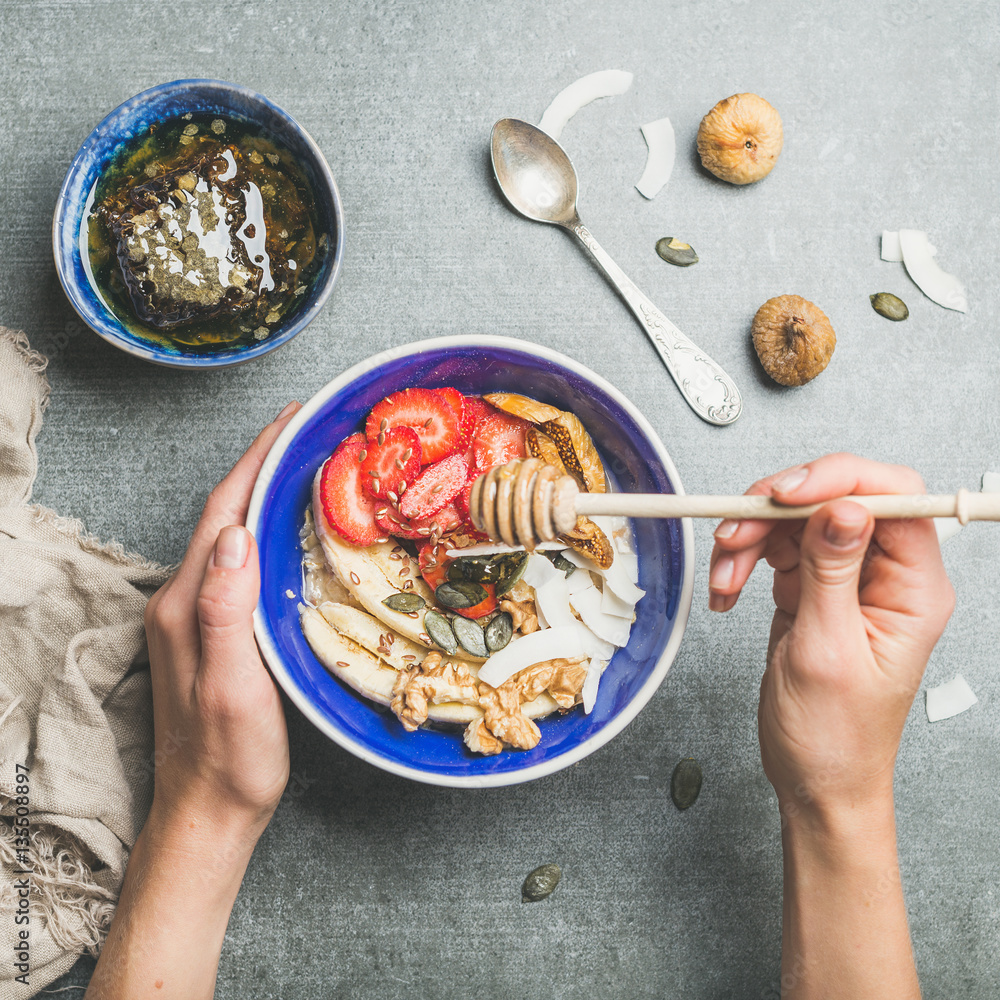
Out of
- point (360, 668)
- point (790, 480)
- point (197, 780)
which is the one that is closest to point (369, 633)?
point (360, 668)

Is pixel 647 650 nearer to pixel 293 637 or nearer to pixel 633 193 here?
pixel 293 637

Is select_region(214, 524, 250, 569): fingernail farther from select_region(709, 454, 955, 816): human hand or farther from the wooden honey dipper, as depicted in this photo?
select_region(709, 454, 955, 816): human hand

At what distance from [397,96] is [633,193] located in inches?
18.5

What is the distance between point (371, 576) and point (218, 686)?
0.27 m

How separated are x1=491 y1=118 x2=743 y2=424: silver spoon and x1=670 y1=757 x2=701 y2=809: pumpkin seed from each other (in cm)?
62

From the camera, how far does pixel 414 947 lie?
139cm

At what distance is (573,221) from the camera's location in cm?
140

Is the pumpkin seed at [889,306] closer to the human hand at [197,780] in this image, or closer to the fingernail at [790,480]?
the fingernail at [790,480]

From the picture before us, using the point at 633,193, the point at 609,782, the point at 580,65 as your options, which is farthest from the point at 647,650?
the point at 580,65

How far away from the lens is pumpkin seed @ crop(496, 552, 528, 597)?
3.97 feet

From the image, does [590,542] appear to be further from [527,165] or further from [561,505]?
[527,165]

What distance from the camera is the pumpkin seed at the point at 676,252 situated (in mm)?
1418

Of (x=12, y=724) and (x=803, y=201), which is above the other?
(x=803, y=201)

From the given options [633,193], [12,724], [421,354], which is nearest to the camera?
[421,354]
